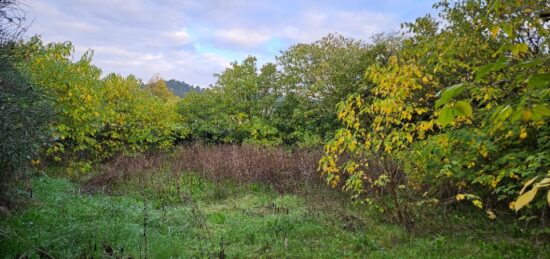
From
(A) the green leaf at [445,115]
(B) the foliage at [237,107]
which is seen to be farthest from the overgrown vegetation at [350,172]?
(B) the foliage at [237,107]

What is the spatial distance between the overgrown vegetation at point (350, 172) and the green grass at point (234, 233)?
28 millimetres

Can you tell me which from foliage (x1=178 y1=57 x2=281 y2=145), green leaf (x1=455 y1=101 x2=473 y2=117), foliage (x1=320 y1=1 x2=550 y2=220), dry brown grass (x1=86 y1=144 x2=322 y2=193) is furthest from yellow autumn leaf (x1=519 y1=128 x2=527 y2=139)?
foliage (x1=178 y1=57 x2=281 y2=145)

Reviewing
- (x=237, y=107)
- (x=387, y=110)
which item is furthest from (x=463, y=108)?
(x=237, y=107)

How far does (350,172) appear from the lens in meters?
5.54

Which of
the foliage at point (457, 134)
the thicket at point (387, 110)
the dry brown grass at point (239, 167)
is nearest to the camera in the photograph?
the thicket at point (387, 110)

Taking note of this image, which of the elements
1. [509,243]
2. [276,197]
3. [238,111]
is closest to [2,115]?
[276,197]

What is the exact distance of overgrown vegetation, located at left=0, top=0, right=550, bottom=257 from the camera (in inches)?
169

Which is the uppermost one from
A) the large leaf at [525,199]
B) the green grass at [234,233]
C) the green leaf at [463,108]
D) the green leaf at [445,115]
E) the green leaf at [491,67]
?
the green leaf at [491,67]

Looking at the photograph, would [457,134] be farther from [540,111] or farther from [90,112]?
[90,112]

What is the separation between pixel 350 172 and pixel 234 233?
184cm

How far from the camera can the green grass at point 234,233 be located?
165 inches

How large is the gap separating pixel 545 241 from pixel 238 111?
1280 centimetres

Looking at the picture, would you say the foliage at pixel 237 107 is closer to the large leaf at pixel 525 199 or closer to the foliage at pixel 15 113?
the foliage at pixel 15 113

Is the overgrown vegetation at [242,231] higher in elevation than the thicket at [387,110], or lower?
lower
